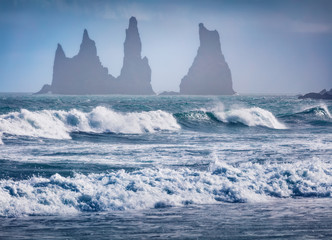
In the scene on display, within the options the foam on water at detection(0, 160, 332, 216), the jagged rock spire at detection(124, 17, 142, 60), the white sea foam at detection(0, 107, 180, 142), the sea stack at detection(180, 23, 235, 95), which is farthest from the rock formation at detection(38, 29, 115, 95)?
the foam on water at detection(0, 160, 332, 216)

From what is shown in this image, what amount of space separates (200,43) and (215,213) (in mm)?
175922

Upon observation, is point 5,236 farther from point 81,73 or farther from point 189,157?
point 81,73

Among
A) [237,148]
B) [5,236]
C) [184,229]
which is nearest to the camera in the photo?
[5,236]

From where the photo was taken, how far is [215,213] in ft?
28.6

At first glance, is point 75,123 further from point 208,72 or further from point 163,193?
point 208,72

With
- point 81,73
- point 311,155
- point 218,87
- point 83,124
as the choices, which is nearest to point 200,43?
point 218,87

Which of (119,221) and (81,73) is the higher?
(81,73)

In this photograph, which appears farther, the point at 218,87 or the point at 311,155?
the point at 218,87

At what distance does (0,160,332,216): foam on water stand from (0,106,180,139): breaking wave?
516 inches

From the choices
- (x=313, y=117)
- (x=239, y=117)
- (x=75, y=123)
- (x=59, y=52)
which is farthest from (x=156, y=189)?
(x=59, y=52)

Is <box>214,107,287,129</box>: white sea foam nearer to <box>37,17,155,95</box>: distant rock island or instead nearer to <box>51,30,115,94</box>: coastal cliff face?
<box>37,17,155,95</box>: distant rock island

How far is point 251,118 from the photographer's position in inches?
1412

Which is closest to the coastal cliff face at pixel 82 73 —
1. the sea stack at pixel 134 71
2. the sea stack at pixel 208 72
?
the sea stack at pixel 134 71

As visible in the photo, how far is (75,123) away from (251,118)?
1401 cm
